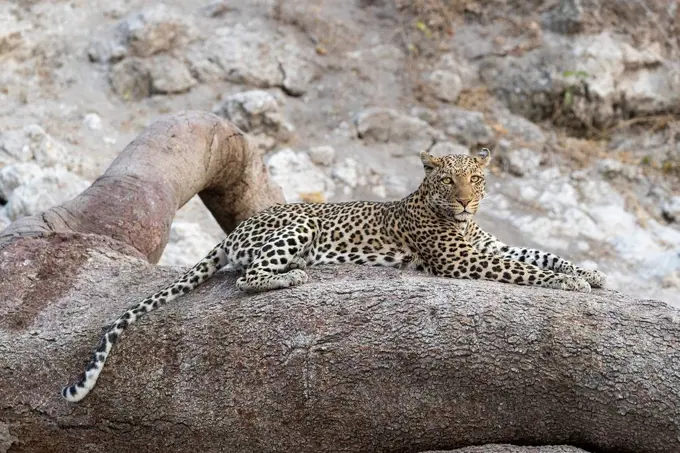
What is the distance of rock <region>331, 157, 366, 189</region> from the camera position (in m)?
13.7

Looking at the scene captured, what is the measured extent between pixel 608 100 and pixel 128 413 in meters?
11.2

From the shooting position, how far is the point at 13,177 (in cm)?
1193

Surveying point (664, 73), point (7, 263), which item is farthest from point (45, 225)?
point (664, 73)

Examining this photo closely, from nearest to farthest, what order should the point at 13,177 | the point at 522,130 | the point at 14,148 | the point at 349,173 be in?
the point at 13,177, the point at 14,148, the point at 349,173, the point at 522,130

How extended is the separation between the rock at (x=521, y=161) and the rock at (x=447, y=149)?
612 mm

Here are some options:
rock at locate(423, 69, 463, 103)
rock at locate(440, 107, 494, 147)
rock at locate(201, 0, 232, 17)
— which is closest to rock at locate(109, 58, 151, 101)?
rock at locate(201, 0, 232, 17)

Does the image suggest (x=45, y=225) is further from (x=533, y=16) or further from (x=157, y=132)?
(x=533, y=16)

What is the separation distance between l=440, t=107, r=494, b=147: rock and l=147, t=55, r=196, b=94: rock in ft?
13.1

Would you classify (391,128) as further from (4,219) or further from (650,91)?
(4,219)

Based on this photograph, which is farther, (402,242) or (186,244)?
(186,244)

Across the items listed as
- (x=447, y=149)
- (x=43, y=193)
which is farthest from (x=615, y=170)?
(x=43, y=193)

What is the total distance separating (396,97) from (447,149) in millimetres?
1454

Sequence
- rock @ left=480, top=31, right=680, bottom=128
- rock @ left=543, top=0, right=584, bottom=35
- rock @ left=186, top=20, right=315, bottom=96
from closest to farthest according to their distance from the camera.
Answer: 1. rock @ left=186, top=20, right=315, bottom=96
2. rock @ left=480, top=31, right=680, bottom=128
3. rock @ left=543, top=0, right=584, bottom=35

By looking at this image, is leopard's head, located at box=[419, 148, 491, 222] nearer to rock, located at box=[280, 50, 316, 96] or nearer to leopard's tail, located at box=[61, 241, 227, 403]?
leopard's tail, located at box=[61, 241, 227, 403]
